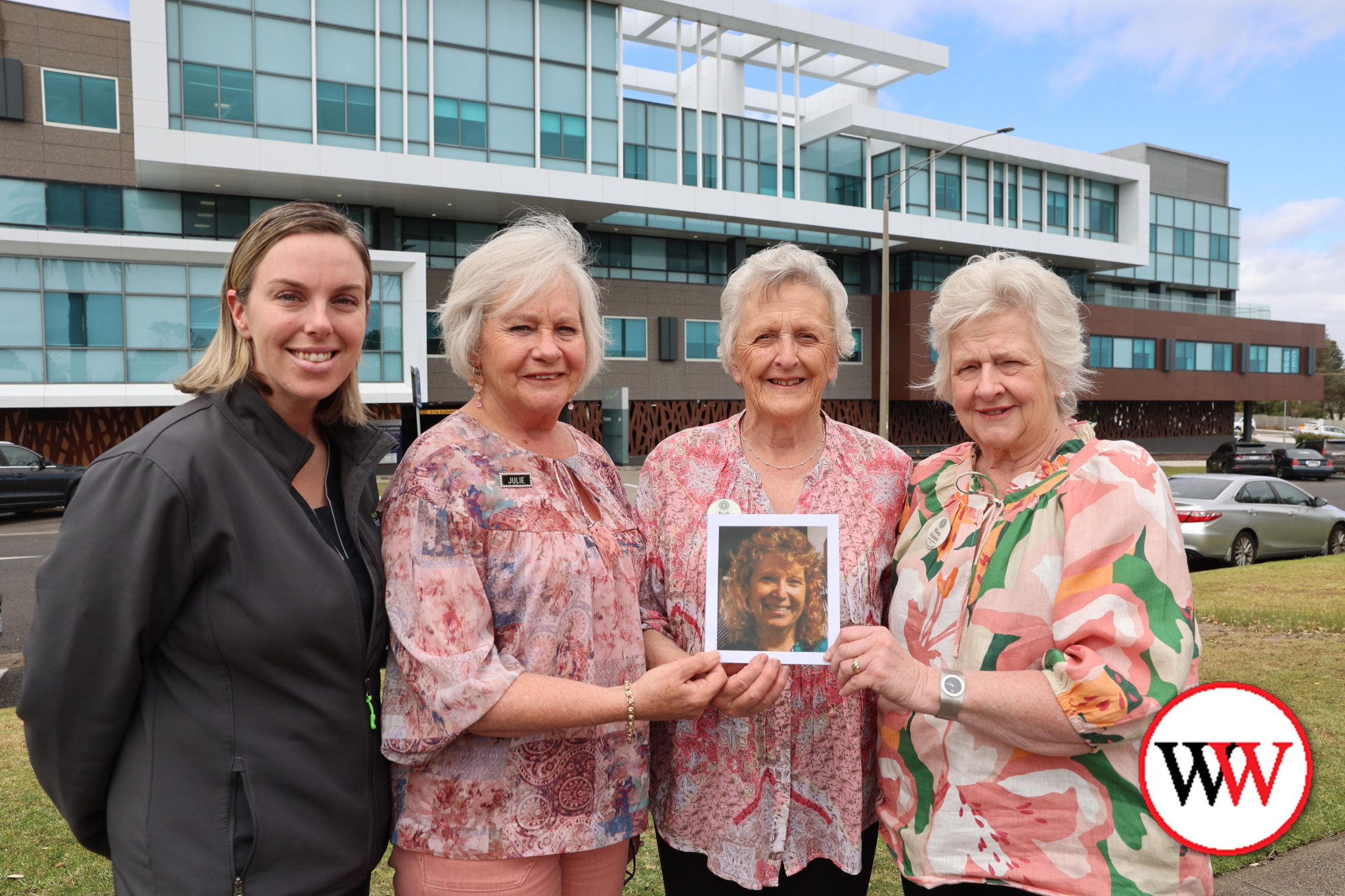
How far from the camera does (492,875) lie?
2.28m

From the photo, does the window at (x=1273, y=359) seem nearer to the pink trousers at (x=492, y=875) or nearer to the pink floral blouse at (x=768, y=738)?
the pink floral blouse at (x=768, y=738)

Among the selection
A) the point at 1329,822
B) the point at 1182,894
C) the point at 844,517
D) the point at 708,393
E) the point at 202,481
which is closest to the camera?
the point at 202,481

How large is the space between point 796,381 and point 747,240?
34.9 metres

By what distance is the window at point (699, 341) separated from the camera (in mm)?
35438

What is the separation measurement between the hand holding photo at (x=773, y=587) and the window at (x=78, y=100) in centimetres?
3107

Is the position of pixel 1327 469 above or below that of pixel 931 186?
below

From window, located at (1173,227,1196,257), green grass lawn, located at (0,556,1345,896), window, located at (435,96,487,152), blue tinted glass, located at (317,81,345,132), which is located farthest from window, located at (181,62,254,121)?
window, located at (1173,227,1196,257)

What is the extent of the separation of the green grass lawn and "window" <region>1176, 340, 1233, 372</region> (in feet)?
139

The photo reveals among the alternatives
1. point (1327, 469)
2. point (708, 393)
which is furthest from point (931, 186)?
point (1327, 469)

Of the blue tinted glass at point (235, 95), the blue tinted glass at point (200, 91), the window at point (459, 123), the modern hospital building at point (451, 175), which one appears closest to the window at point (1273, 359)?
the modern hospital building at point (451, 175)

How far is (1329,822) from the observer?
397cm

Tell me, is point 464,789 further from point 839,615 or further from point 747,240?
point 747,240

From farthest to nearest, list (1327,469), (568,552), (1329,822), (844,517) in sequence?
(1327,469)
(1329,822)
(844,517)
(568,552)

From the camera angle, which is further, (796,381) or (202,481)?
(796,381)
